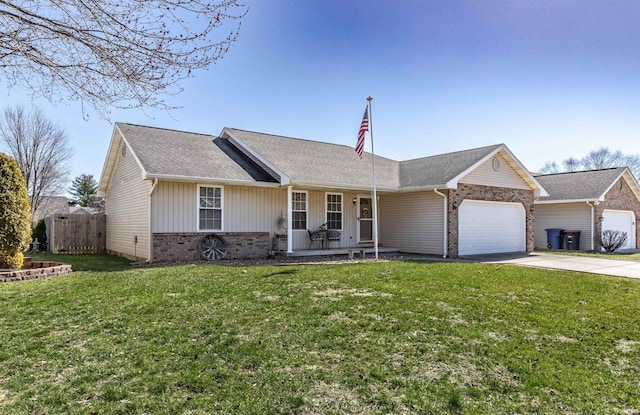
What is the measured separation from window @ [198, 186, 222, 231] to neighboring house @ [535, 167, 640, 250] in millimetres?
17136

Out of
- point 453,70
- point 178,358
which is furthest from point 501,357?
point 453,70

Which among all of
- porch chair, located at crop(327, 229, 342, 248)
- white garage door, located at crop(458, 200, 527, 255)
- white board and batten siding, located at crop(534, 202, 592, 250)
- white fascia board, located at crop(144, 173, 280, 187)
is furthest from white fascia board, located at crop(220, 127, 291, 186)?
white board and batten siding, located at crop(534, 202, 592, 250)

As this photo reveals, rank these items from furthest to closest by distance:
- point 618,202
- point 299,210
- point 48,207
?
point 48,207 < point 618,202 < point 299,210

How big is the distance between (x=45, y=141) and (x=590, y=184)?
34.7 m

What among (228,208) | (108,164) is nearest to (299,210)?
(228,208)

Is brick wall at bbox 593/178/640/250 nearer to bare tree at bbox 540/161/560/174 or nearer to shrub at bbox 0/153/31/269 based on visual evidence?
shrub at bbox 0/153/31/269

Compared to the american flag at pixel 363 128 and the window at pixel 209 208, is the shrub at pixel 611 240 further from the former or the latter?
the window at pixel 209 208

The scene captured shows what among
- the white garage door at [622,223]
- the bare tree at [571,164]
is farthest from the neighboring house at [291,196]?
the bare tree at [571,164]

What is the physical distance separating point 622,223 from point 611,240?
4.04m

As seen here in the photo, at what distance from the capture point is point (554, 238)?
20.4m

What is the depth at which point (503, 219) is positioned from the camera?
16.8 meters

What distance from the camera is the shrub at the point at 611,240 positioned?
61.7 ft

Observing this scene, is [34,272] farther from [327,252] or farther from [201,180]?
[327,252]

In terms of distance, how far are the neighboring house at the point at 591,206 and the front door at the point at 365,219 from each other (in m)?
10.4
